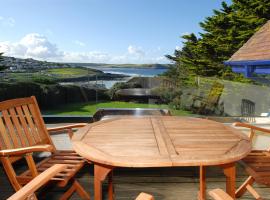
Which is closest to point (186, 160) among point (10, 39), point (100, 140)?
point (100, 140)

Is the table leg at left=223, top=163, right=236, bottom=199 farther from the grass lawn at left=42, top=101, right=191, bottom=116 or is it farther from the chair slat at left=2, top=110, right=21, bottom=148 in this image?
the grass lawn at left=42, top=101, right=191, bottom=116

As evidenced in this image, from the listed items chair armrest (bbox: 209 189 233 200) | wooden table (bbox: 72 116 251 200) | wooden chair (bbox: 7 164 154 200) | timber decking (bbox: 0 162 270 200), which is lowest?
timber decking (bbox: 0 162 270 200)

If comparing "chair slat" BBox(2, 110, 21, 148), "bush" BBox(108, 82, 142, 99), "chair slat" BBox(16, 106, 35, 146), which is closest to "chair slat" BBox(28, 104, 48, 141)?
"chair slat" BBox(16, 106, 35, 146)

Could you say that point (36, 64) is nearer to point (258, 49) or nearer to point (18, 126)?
point (18, 126)

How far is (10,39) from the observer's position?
16.4 ft

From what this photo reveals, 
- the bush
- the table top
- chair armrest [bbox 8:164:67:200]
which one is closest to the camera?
chair armrest [bbox 8:164:67:200]

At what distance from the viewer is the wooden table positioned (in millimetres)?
1650

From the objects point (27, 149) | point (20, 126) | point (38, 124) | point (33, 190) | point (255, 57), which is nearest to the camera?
point (33, 190)

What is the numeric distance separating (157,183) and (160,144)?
3.96 feet

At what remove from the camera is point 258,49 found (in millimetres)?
6570

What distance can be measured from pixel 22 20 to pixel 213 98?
3.71 metres

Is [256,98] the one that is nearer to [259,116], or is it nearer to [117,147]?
[259,116]

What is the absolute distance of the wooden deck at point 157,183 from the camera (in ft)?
9.02

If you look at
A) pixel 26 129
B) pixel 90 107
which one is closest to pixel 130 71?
pixel 90 107
